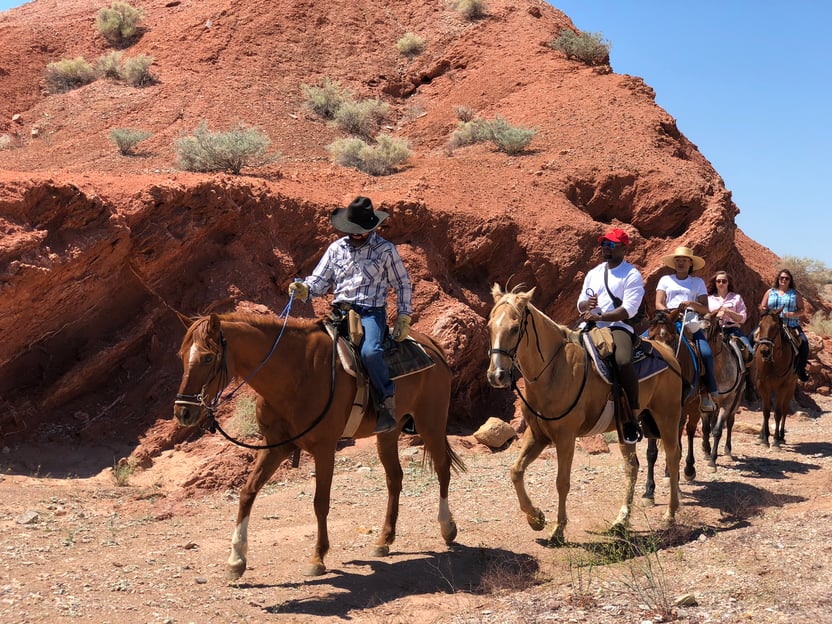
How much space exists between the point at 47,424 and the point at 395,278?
6.17 meters

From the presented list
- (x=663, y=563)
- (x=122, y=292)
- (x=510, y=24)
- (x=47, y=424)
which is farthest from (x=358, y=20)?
(x=663, y=563)

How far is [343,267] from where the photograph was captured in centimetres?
758

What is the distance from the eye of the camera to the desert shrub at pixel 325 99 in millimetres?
20656

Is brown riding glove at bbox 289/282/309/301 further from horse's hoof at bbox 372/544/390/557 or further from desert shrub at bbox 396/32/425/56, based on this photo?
desert shrub at bbox 396/32/425/56

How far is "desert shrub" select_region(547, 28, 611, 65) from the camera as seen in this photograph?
875 inches

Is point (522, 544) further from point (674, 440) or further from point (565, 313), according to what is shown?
point (565, 313)

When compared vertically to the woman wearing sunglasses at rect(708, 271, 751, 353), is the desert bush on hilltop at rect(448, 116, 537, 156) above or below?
above

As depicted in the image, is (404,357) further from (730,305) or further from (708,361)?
(730,305)

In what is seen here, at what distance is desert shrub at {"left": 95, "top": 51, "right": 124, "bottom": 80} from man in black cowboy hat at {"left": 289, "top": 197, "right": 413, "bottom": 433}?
16.6 metres

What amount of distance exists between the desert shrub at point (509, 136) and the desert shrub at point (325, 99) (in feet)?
15.2

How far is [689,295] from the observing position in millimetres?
10500

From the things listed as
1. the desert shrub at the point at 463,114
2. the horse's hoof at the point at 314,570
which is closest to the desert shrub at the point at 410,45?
the desert shrub at the point at 463,114

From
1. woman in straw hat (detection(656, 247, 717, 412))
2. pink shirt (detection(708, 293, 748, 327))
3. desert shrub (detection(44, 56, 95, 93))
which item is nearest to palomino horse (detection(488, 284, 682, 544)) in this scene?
woman in straw hat (detection(656, 247, 717, 412))

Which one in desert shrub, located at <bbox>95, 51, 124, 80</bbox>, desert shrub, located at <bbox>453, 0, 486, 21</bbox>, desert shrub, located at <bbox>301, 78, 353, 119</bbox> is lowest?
desert shrub, located at <bbox>301, 78, 353, 119</bbox>
